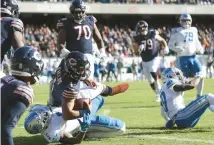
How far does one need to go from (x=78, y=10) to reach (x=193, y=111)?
2.78 meters

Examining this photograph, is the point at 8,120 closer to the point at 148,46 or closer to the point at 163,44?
the point at 163,44

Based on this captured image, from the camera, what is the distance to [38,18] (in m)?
35.6

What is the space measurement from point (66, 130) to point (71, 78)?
865mm

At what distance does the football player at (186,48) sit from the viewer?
1172 cm

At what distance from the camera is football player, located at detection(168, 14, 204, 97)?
38.4 feet

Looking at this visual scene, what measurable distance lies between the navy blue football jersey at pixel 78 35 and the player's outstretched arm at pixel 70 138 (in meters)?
3.00

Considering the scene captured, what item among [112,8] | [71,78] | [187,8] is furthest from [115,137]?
[187,8]

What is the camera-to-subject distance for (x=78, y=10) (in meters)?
8.73

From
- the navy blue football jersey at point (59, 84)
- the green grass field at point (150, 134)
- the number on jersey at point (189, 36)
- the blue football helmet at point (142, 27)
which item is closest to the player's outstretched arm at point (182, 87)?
the green grass field at point (150, 134)

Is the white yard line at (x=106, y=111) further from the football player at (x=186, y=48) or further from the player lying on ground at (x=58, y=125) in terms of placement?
the player lying on ground at (x=58, y=125)

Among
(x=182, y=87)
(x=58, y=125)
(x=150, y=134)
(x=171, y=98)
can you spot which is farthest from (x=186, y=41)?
(x=58, y=125)

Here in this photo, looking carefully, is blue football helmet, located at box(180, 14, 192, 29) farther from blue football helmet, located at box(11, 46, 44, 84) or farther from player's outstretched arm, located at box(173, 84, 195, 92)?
blue football helmet, located at box(11, 46, 44, 84)

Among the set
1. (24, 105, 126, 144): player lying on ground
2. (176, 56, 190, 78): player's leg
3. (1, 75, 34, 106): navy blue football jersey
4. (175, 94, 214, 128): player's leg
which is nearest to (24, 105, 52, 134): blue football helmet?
(24, 105, 126, 144): player lying on ground

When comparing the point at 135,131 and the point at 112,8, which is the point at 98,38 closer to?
the point at 135,131
